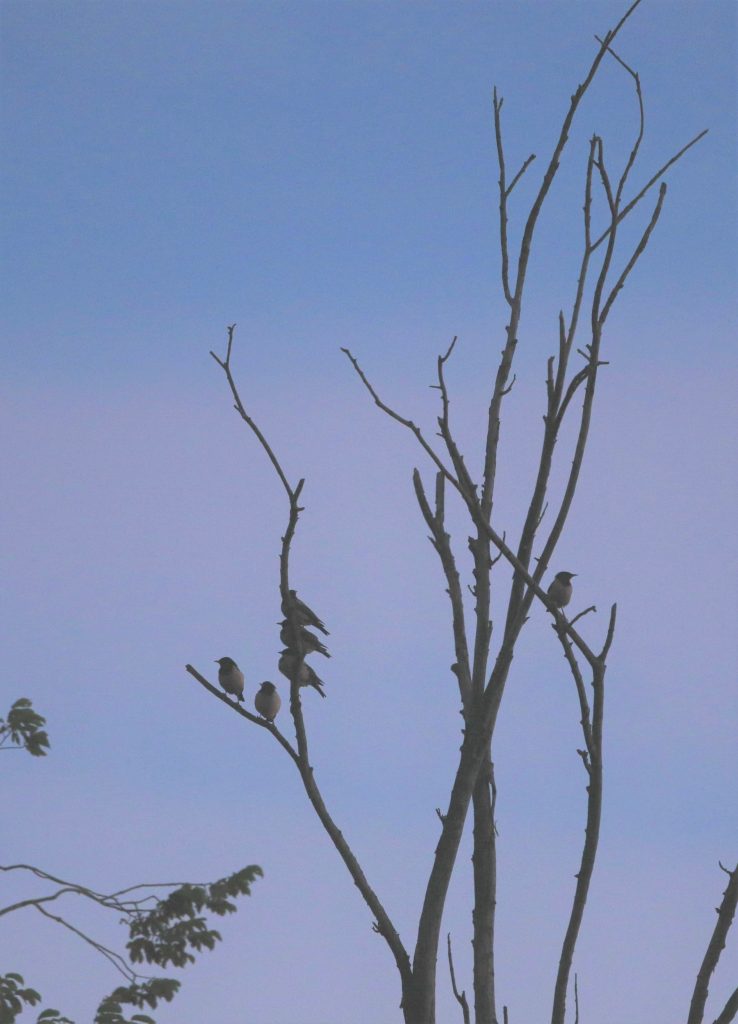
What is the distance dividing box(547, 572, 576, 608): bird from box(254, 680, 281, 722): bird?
3.82 metres

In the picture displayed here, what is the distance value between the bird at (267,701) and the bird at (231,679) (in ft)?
0.70

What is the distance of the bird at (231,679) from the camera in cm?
1334

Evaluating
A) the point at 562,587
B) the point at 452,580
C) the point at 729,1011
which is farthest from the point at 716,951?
the point at 562,587

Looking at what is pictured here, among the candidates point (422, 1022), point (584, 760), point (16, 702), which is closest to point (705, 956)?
point (584, 760)

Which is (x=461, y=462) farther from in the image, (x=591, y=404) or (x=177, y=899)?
(x=177, y=899)

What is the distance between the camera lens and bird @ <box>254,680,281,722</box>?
1298cm

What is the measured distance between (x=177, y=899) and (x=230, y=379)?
8.94 feet

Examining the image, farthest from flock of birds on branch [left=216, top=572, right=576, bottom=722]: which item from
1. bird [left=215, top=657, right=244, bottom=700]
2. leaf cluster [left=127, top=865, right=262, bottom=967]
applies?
leaf cluster [left=127, top=865, right=262, bottom=967]

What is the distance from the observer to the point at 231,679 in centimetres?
1345

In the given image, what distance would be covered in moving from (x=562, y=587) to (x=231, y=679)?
4395mm

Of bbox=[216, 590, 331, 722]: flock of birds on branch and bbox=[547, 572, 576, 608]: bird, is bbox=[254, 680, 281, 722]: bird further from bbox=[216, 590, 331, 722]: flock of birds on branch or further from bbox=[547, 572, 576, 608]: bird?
bbox=[547, 572, 576, 608]: bird

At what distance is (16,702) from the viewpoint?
658cm

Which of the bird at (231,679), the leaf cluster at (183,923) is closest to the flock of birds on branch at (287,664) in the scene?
the bird at (231,679)

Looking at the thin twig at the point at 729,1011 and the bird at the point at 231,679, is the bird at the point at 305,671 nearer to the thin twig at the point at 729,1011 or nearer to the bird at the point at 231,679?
the bird at the point at 231,679
